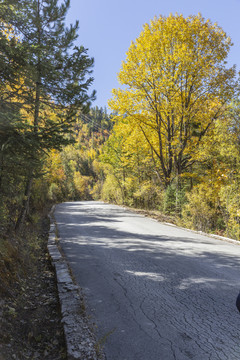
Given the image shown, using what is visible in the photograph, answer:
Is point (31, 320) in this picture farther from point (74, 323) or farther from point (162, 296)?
point (162, 296)

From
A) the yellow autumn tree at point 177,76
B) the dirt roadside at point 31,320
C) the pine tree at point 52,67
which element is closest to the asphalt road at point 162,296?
the dirt roadside at point 31,320

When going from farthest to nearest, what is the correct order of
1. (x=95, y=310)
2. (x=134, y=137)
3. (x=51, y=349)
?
(x=134, y=137)
(x=95, y=310)
(x=51, y=349)

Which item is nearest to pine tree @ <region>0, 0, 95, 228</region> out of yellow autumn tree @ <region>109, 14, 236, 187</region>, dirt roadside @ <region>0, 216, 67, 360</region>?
dirt roadside @ <region>0, 216, 67, 360</region>

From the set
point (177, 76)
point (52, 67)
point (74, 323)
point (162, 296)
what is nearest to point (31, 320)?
point (74, 323)

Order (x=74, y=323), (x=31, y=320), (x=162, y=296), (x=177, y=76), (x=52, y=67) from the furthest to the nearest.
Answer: (x=177, y=76) < (x=52, y=67) < (x=162, y=296) < (x=31, y=320) < (x=74, y=323)

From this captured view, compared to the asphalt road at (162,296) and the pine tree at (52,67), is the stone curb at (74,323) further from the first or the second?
the pine tree at (52,67)

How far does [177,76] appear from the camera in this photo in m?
12.2

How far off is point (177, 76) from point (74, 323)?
12.6 meters

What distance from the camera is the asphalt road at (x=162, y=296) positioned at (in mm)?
2476

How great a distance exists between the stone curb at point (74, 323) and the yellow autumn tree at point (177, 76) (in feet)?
33.3

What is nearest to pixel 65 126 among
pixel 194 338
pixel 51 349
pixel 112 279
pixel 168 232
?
pixel 112 279

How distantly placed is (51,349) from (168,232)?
6618 millimetres

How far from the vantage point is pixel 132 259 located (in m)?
5.43

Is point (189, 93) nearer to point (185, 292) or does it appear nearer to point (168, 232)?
point (168, 232)
